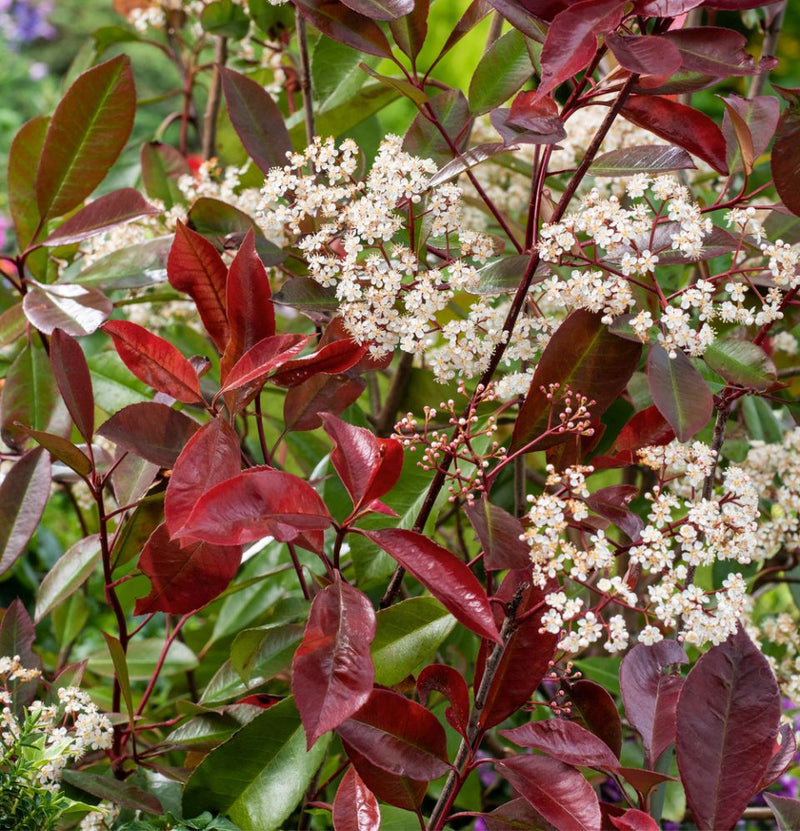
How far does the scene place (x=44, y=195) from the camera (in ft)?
2.64

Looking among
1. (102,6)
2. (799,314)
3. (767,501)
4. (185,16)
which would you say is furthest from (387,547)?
(102,6)

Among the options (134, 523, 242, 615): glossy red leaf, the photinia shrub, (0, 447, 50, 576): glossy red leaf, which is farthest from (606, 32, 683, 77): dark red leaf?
(0, 447, 50, 576): glossy red leaf

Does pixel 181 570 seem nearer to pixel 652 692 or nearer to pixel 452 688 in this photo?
pixel 452 688

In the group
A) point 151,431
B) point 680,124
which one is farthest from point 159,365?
point 680,124

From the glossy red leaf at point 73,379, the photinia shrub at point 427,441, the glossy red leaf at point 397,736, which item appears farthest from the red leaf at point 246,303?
the glossy red leaf at point 397,736

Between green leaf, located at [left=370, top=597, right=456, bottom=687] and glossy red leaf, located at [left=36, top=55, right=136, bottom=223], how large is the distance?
436 mm

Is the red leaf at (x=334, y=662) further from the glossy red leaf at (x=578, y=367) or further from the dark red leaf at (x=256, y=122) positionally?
the dark red leaf at (x=256, y=122)

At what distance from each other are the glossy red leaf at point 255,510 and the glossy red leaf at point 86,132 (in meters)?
0.39

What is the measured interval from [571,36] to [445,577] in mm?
292

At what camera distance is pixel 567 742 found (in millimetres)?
561

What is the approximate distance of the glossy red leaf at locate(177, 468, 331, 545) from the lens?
487 millimetres

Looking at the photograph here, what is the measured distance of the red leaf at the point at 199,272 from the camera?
64 centimetres

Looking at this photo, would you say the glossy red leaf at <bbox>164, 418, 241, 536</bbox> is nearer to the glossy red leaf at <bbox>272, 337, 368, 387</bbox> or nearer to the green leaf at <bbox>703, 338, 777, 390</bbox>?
the glossy red leaf at <bbox>272, 337, 368, 387</bbox>

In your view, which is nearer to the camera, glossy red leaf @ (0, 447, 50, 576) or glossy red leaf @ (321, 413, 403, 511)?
glossy red leaf @ (321, 413, 403, 511)
